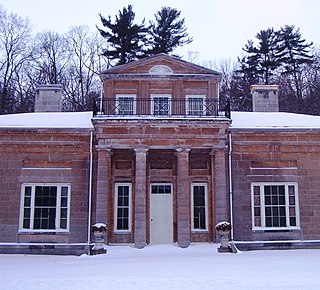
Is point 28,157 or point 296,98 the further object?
point 296,98

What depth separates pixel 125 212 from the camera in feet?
62.2

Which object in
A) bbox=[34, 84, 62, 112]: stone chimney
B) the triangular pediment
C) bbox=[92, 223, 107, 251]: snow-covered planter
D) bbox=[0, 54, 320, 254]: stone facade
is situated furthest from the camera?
bbox=[34, 84, 62, 112]: stone chimney

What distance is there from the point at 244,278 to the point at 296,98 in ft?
102

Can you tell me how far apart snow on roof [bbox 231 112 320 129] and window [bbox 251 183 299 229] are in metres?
2.45

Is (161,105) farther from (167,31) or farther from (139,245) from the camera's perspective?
(167,31)

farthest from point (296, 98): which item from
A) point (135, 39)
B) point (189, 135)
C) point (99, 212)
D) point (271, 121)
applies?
point (99, 212)

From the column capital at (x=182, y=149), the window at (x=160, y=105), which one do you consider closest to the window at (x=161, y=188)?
the column capital at (x=182, y=149)

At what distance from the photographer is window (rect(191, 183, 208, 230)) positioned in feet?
62.5

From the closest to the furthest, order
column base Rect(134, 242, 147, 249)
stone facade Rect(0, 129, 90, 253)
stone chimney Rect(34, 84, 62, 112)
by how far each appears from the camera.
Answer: column base Rect(134, 242, 147, 249) < stone facade Rect(0, 129, 90, 253) < stone chimney Rect(34, 84, 62, 112)

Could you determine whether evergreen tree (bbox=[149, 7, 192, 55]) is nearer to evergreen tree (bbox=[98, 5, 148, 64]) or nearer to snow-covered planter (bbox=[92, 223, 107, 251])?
evergreen tree (bbox=[98, 5, 148, 64])

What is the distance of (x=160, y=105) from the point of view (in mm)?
20609

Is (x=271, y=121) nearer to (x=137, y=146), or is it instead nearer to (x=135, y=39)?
(x=137, y=146)

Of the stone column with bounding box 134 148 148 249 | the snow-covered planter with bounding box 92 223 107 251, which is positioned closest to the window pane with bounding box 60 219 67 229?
the snow-covered planter with bounding box 92 223 107 251

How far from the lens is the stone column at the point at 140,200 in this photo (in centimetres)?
1747
